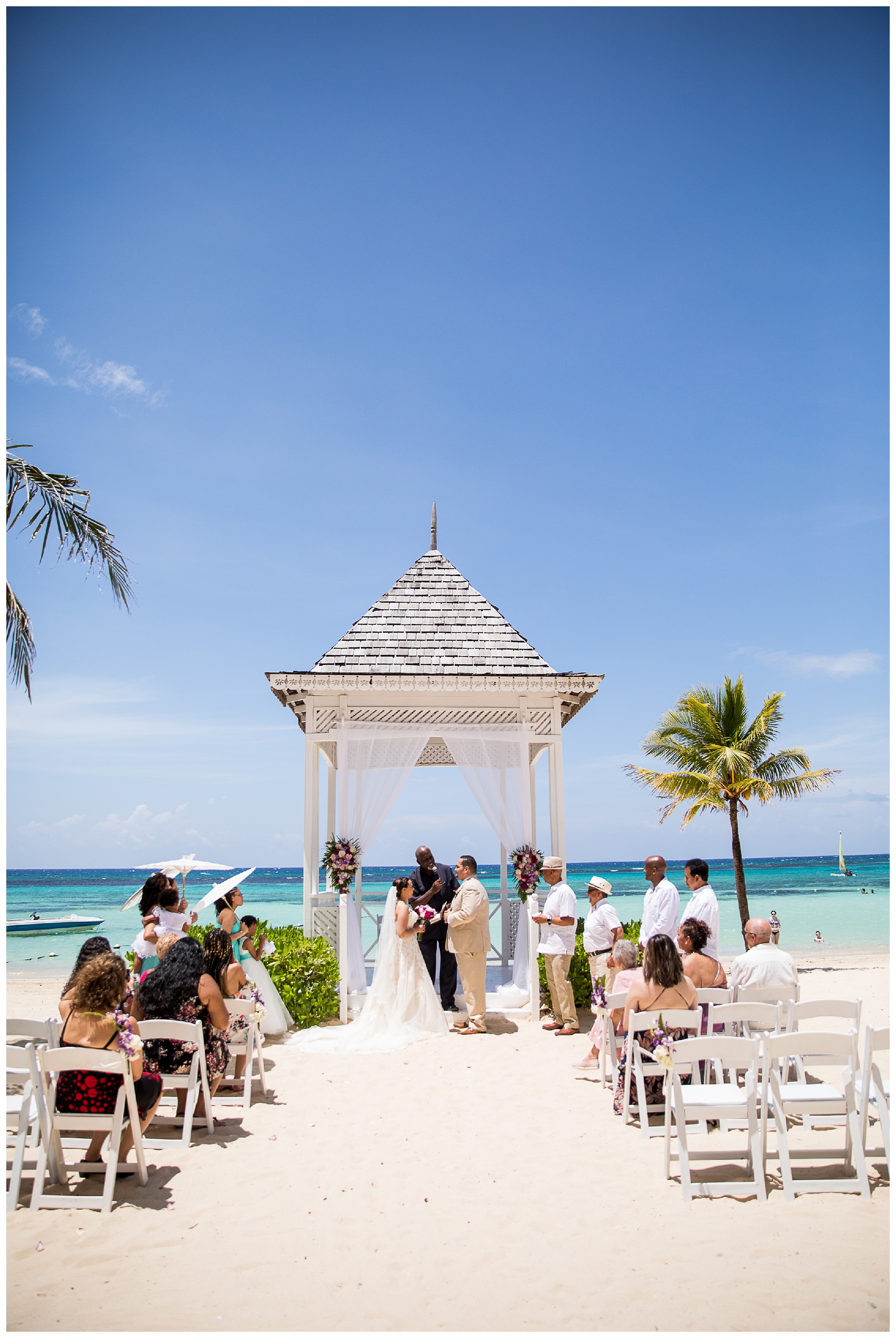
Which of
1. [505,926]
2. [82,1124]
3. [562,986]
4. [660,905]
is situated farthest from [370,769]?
[82,1124]

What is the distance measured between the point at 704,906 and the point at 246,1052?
3804 mm

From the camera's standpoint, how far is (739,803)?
16.0 m

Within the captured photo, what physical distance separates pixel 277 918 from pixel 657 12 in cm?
3878

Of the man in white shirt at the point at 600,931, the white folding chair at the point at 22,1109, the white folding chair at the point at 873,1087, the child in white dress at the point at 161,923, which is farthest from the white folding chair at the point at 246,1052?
the white folding chair at the point at 873,1087

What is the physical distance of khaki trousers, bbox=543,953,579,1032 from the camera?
327 inches

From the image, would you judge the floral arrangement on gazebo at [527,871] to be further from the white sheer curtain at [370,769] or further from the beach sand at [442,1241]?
the beach sand at [442,1241]

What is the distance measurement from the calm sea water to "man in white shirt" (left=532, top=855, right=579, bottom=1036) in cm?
225

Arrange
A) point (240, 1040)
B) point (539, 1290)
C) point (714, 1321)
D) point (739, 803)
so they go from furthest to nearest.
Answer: point (739, 803)
point (240, 1040)
point (539, 1290)
point (714, 1321)

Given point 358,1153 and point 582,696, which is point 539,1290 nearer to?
point 358,1153

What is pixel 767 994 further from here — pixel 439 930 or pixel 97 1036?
pixel 97 1036

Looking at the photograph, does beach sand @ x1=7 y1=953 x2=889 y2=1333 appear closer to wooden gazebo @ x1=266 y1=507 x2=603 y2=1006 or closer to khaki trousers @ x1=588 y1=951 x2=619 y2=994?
khaki trousers @ x1=588 y1=951 x2=619 y2=994

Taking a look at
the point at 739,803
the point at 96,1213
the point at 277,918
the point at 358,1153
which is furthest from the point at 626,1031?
the point at 277,918

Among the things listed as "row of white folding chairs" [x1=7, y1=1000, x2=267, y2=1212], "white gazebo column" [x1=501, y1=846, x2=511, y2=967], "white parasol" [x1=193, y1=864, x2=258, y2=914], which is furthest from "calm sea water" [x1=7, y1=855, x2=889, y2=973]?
"row of white folding chairs" [x1=7, y1=1000, x2=267, y2=1212]

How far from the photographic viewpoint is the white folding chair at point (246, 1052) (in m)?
6.12
